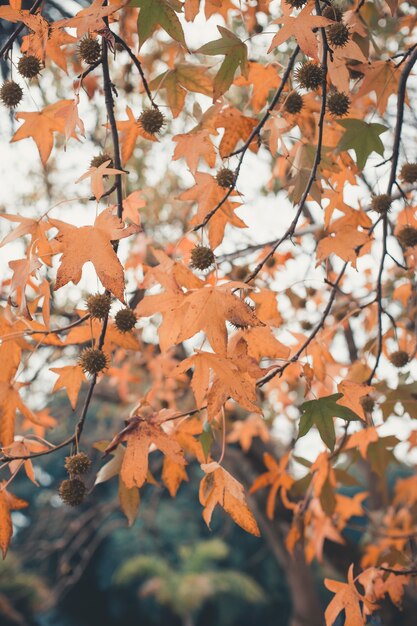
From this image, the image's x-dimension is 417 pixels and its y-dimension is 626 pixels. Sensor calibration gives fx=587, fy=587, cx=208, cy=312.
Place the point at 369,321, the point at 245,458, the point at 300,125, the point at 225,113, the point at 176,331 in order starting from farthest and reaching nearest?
the point at 245,458 < the point at 369,321 < the point at 300,125 < the point at 225,113 < the point at 176,331

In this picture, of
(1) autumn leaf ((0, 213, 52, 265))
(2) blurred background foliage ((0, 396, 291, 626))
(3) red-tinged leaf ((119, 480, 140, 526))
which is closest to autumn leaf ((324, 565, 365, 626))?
(3) red-tinged leaf ((119, 480, 140, 526))

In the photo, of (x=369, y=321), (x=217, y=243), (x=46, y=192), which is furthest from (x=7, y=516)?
(x=46, y=192)

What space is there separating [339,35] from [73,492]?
1058mm

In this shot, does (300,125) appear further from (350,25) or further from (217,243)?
(217,243)

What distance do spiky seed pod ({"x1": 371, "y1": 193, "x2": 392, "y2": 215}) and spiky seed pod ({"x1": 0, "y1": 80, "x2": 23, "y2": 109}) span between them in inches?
34.4

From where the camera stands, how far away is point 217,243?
1.26m

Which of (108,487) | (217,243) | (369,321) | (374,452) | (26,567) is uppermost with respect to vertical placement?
(108,487)

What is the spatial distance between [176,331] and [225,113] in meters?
0.48

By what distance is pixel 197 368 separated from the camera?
1.03m

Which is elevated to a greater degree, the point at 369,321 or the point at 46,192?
the point at 46,192

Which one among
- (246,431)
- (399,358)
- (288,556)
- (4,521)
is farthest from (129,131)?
(288,556)

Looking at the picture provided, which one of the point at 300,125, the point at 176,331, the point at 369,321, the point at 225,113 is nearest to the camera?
the point at 176,331

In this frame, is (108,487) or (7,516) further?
(108,487)

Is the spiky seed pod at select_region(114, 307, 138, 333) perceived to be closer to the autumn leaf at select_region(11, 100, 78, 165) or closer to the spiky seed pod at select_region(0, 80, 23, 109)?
the autumn leaf at select_region(11, 100, 78, 165)
